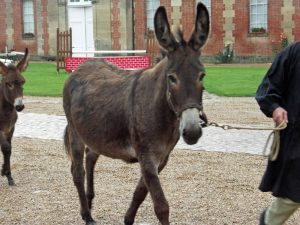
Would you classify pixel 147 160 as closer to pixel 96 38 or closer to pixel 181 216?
pixel 181 216

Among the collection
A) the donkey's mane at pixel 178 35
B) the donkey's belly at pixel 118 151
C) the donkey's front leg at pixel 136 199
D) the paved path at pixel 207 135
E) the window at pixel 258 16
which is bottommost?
the paved path at pixel 207 135

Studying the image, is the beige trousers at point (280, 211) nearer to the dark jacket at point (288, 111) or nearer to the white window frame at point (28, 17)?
the dark jacket at point (288, 111)

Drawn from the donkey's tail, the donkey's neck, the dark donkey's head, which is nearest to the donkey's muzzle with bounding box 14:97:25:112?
the donkey's neck

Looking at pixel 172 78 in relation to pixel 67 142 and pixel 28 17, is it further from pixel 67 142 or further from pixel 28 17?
pixel 28 17

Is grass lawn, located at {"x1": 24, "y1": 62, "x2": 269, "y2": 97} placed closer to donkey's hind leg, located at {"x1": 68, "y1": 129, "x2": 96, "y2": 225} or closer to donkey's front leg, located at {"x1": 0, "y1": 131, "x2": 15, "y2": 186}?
donkey's front leg, located at {"x1": 0, "y1": 131, "x2": 15, "y2": 186}

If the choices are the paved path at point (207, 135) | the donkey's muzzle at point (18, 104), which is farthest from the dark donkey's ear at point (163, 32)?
the paved path at point (207, 135)

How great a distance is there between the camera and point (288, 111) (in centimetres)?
434

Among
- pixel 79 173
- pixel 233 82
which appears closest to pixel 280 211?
pixel 79 173

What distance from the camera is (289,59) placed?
14.2ft

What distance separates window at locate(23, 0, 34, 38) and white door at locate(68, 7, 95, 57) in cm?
380

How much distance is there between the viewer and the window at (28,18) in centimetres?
3759

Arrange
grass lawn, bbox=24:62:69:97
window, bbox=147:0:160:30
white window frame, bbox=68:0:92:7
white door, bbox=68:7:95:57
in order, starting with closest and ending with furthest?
grass lawn, bbox=24:62:69:97, window, bbox=147:0:160:30, white window frame, bbox=68:0:92:7, white door, bbox=68:7:95:57

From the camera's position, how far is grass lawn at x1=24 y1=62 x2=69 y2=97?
63.1 feet

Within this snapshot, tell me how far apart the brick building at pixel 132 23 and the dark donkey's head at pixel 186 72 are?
23.7 metres
